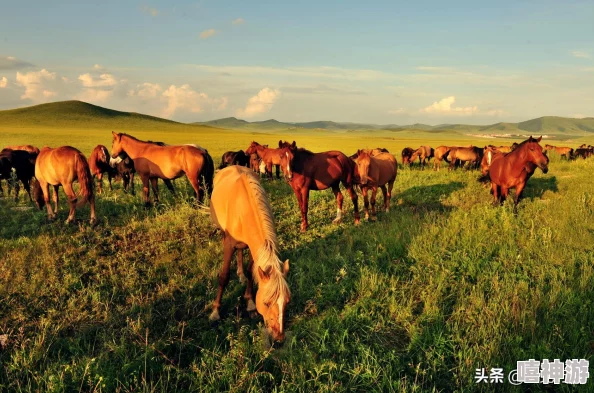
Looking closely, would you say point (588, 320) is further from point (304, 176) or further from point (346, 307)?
point (304, 176)

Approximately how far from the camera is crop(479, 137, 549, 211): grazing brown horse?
9039 millimetres

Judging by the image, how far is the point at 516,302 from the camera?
179 inches

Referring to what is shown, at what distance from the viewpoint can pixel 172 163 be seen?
10.6m

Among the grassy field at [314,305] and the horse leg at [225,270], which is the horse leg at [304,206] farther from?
the horse leg at [225,270]

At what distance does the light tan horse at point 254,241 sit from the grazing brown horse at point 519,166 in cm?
823

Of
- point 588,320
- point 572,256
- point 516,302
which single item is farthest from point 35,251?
point 572,256

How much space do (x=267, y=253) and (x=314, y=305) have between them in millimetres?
1536

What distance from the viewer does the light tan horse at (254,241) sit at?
3641 millimetres

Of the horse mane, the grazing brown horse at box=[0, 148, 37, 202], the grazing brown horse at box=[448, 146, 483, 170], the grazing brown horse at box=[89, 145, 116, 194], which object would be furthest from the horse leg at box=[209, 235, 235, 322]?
the grazing brown horse at box=[448, 146, 483, 170]

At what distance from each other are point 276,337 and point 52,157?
8.91 m

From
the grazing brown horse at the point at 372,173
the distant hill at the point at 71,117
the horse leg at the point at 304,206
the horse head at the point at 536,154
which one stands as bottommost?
the horse leg at the point at 304,206

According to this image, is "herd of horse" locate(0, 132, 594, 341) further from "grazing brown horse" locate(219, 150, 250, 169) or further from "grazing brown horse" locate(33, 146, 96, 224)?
"grazing brown horse" locate(219, 150, 250, 169)

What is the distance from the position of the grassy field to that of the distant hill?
9510 cm

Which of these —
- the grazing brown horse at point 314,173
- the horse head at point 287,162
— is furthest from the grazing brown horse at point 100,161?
the horse head at point 287,162
